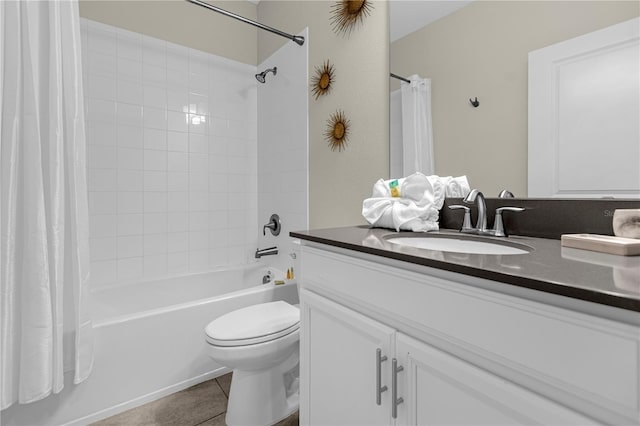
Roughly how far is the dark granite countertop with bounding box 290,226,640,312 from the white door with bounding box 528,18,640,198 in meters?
0.25

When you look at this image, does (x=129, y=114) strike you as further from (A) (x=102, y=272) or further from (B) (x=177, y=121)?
(A) (x=102, y=272)

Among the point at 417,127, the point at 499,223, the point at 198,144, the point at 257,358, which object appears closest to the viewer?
the point at 499,223

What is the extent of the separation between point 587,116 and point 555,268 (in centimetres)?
61

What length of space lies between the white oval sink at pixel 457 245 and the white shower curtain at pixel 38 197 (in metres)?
1.26

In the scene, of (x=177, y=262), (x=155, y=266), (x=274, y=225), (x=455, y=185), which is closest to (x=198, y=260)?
(x=177, y=262)

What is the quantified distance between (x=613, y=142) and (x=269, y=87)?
2.12 meters

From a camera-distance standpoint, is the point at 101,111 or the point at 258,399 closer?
the point at 258,399

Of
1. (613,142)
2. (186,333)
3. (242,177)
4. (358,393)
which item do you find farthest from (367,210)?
(242,177)

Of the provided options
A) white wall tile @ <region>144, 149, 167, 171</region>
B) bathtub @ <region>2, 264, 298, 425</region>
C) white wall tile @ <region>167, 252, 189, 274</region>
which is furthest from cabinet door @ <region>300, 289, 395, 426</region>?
white wall tile @ <region>144, 149, 167, 171</region>

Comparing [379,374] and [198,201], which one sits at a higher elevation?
[198,201]

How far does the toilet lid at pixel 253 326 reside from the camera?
1.25m

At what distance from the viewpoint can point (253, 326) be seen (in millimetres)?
1338

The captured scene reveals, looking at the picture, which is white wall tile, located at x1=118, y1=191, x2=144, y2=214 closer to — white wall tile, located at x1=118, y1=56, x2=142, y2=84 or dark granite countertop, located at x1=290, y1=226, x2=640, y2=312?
white wall tile, located at x1=118, y1=56, x2=142, y2=84

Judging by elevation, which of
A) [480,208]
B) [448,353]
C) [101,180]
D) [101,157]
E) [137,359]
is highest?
[101,157]
